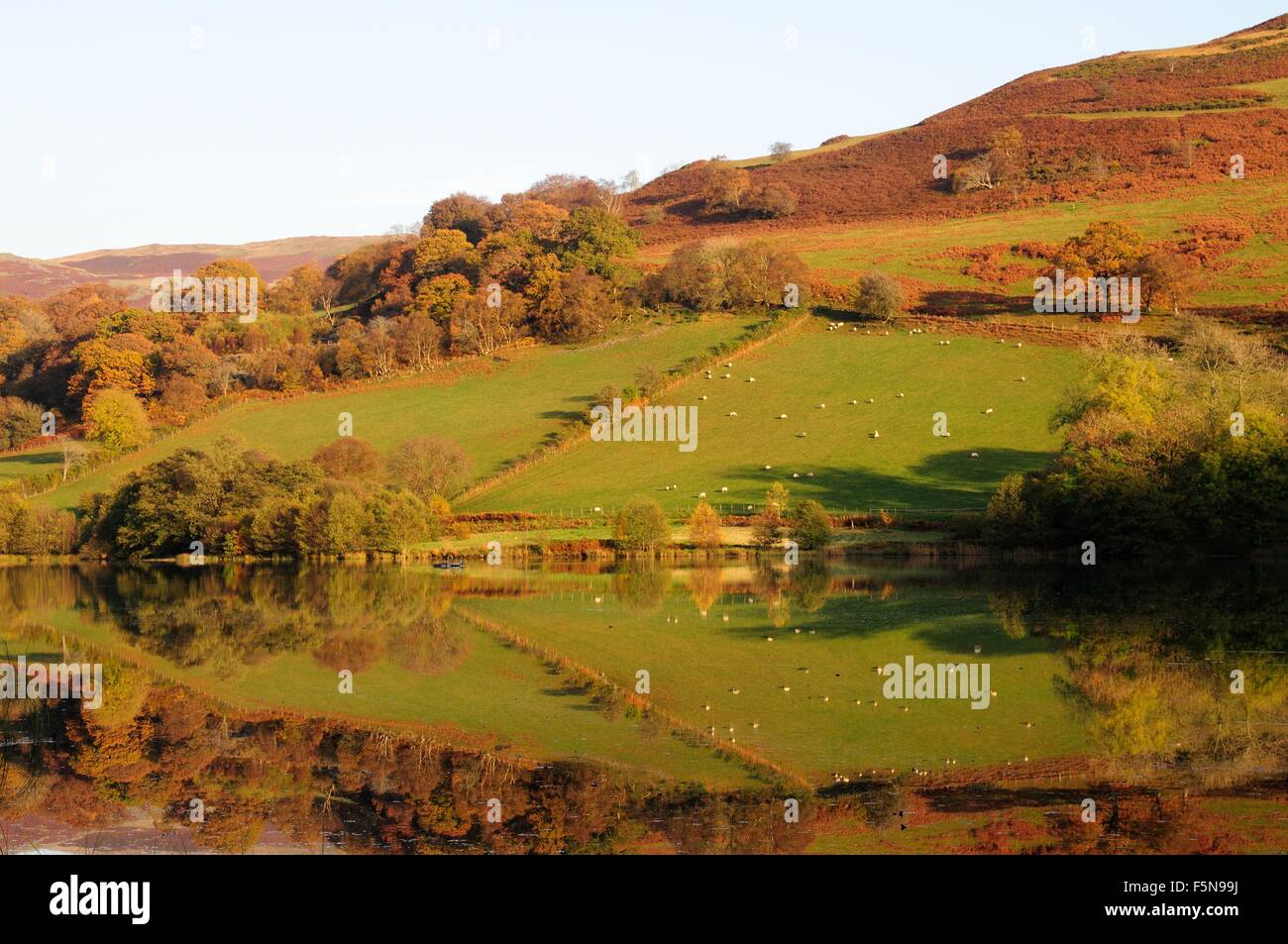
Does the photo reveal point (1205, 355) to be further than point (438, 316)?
No

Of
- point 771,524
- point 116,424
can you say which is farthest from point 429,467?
point 116,424

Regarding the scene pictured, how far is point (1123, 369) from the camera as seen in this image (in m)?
60.6

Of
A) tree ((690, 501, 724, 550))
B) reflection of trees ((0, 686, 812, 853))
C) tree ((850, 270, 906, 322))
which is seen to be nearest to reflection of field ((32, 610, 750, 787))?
reflection of trees ((0, 686, 812, 853))

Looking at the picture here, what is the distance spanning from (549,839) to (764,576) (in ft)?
123

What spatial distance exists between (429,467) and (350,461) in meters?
4.69

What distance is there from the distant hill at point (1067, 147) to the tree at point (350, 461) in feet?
196

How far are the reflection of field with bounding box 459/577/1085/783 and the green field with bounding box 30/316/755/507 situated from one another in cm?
3916

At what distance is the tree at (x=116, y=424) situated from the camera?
286 feet

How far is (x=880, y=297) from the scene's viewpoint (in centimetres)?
9212

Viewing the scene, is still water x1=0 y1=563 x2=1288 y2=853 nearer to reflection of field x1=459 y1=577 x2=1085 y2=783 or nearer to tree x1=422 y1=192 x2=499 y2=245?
reflection of field x1=459 y1=577 x2=1085 y2=783

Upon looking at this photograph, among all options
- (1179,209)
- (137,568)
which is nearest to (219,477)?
(137,568)

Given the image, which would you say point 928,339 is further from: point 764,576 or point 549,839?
point 549,839

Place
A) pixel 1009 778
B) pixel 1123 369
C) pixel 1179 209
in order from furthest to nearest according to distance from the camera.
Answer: pixel 1179 209 < pixel 1123 369 < pixel 1009 778

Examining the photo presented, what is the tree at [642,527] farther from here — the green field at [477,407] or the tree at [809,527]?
the green field at [477,407]
